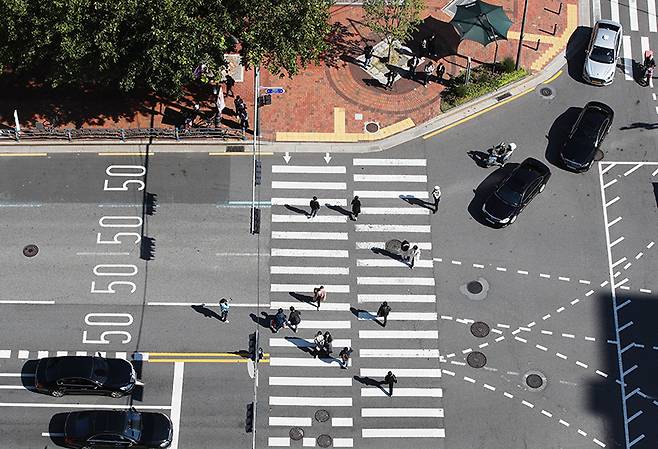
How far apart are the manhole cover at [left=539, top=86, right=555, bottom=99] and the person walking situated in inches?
706

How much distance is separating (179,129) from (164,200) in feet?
17.7

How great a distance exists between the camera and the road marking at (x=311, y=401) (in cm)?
5241

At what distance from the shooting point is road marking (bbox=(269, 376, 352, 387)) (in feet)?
174

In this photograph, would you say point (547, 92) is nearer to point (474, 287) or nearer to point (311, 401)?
point (474, 287)

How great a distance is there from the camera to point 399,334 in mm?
54812

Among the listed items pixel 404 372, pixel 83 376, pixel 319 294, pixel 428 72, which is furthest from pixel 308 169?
pixel 83 376

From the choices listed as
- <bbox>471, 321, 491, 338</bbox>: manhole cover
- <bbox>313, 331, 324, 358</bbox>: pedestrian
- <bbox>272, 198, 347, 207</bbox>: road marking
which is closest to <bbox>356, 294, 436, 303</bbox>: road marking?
<bbox>471, 321, 491, 338</bbox>: manhole cover

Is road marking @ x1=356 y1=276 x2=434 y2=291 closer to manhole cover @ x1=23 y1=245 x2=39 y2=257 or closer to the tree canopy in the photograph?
the tree canopy

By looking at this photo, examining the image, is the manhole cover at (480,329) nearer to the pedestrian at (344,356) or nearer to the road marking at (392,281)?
the road marking at (392,281)

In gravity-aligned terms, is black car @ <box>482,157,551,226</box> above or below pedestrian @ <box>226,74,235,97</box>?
below

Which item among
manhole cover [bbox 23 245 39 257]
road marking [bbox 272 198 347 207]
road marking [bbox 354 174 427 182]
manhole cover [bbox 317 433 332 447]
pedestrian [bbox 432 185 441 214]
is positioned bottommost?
manhole cover [bbox 317 433 332 447]

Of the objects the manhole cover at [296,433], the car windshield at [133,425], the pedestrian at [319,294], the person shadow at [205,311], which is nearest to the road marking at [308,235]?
the pedestrian at [319,294]

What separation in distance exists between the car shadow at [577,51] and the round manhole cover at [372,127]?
47.7ft

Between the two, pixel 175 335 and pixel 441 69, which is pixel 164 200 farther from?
pixel 441 69
